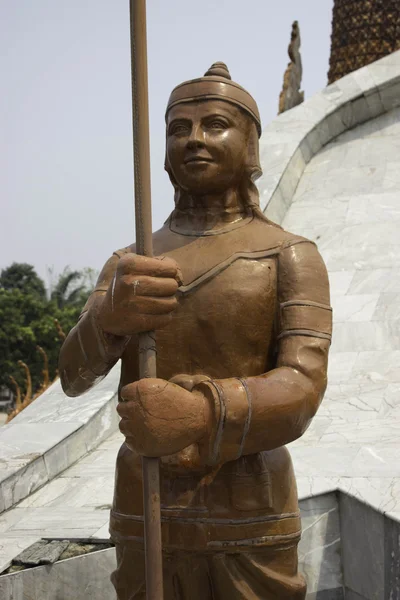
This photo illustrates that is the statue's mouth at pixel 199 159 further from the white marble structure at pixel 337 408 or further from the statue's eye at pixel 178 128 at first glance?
the white marble structure at pixel 337 408

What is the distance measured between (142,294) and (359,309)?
17.1 feet

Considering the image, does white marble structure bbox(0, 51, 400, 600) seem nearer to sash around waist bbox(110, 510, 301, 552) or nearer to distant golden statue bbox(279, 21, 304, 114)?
sash around waist bbox(110, 510, 301, 552)

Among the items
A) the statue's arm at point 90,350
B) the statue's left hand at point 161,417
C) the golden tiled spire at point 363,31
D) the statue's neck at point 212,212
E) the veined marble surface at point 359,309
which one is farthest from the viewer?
the golden tiled spire at point 363,31

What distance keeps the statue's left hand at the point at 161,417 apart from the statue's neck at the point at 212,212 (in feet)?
2.41

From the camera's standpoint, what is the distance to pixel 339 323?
24.3 ft

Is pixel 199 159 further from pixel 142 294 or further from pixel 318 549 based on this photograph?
pixel 318 549

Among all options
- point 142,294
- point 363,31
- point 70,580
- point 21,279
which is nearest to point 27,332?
point 21,279

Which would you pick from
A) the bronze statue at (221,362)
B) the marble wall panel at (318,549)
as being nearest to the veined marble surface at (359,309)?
the marble wall panel at (318,549)

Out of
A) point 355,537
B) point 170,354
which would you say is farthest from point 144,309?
point 355,537

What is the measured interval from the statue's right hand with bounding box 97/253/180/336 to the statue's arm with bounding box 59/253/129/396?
0.55ft

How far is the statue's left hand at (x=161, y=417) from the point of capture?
2514mm

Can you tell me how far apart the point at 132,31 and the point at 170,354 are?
1.04 m

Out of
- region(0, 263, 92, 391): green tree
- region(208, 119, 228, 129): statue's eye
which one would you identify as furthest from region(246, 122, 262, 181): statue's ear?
region(0, 263, 92, 391): green tree

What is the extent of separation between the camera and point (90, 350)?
9.29 ft
